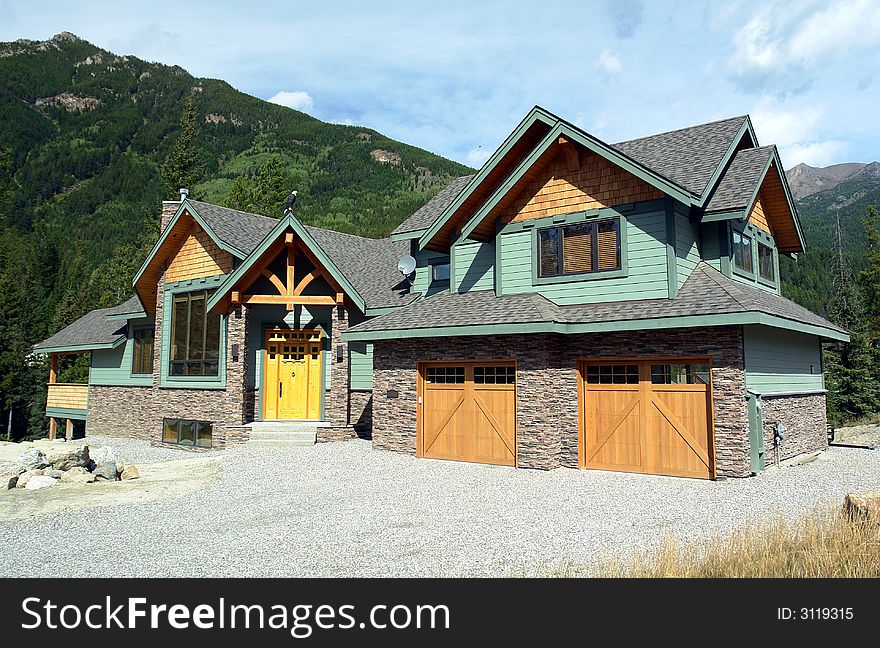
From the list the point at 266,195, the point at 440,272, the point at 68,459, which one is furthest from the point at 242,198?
the point at 68,459

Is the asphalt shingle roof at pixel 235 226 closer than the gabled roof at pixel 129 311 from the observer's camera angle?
Yes

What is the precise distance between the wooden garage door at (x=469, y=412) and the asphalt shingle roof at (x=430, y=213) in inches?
191

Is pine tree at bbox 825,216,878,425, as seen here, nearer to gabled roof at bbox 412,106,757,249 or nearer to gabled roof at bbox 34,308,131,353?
gabled roof at bbox 412,106,757,249

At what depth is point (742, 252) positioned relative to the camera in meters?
14.9

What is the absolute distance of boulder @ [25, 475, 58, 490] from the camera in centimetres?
1147

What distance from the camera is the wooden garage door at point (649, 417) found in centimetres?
1171

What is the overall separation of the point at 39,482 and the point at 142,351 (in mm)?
12149

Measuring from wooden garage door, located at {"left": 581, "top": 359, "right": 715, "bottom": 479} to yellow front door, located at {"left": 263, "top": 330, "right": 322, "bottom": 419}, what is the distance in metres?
8.41

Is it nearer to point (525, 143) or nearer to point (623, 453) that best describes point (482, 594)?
point (623, 453)

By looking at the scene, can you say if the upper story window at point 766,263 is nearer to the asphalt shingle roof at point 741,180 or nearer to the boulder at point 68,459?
the asphalt shingle roof at point 741,180

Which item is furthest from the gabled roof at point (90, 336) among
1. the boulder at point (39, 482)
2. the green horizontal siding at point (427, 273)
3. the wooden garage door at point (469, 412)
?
the wooden garage door at point (469, 412)

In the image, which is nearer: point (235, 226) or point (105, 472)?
point (105, 472)

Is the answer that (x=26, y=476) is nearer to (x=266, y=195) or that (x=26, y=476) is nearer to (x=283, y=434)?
(x=283, y=434)

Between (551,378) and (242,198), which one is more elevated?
(242,198)
